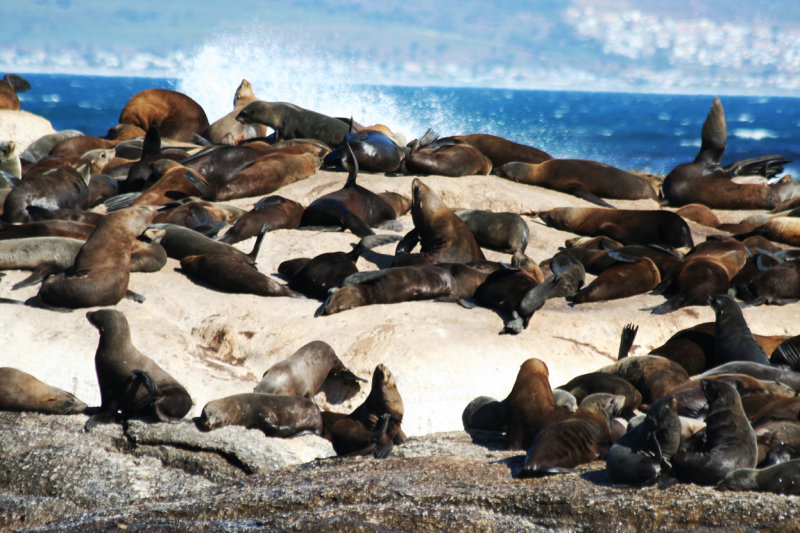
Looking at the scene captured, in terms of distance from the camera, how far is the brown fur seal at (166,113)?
1369 cm

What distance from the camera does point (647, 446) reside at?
3.79 meters

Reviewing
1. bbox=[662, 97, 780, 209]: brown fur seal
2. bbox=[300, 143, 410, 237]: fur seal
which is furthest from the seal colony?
bbox=[662, 97, 780, 209]: brown fur seal

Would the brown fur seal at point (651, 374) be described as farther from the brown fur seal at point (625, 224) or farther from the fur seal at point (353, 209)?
the fur seal at point (353, 209)

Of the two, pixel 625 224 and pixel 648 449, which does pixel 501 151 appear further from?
pixel 648 449

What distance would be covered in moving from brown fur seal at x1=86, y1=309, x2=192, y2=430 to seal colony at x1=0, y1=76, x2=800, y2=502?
0.10ft

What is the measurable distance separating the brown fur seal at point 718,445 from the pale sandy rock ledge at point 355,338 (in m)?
1.95

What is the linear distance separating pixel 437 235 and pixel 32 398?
14.1 ft

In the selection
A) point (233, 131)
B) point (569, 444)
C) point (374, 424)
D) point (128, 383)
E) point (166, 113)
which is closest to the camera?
point (569, 444)

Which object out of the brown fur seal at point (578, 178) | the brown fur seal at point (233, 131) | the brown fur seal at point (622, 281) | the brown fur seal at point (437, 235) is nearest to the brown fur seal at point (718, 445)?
the brown fur seal at point (622, 281)

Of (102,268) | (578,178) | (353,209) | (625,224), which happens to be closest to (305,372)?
(102,268)

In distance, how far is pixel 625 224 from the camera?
9.29 meters

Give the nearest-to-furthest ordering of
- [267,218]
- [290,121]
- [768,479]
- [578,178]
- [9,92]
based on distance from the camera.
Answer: [768,479] < [267,218] < [578,178] < [290,121] < [9,92]

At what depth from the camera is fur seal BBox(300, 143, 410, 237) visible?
8.70 meters

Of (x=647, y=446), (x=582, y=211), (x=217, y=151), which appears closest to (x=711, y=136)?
(x=582, y=211)
